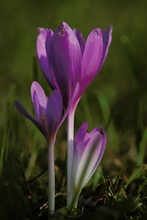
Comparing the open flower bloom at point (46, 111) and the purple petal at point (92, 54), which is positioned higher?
the purple petal at point (92, 54)

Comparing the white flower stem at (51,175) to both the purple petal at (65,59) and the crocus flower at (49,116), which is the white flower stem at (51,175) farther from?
the purple petal at (65,59)

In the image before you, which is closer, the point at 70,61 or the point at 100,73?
the point at 70,61

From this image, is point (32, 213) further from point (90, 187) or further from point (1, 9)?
point (1, 9)

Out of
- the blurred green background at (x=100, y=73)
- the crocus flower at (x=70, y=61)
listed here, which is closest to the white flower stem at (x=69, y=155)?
the crocus flower at (x=70, y=61)

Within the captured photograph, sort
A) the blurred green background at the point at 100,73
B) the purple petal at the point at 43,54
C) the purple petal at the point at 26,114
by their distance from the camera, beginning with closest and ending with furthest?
the purple petal at the point at 26,114
the purple petal at the point at 43,54
the blurred green background at the point at 100,73

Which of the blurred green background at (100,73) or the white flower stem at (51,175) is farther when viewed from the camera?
the blurred green background at (100,73)

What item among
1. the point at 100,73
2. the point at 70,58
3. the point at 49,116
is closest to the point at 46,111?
the point at 49,116

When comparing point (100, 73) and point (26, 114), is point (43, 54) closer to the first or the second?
point (26, 114)
